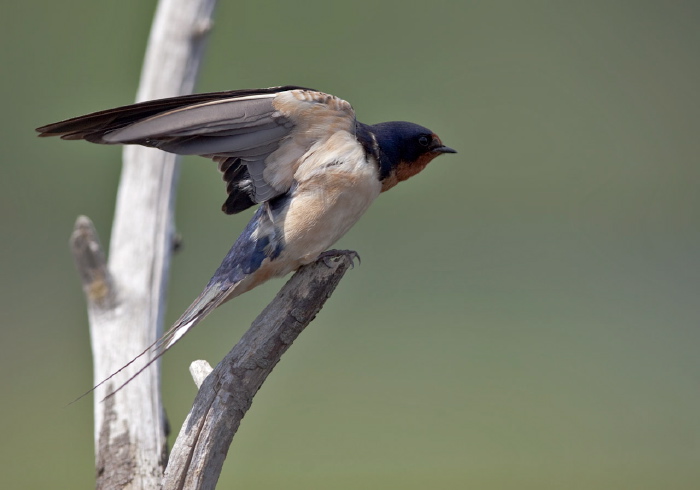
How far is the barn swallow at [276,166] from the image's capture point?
2041 millimetres

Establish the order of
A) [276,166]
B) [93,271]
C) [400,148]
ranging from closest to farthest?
[276,166], [400,148], [93,271]

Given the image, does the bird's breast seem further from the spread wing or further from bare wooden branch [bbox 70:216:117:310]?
bare wooden branch [bbox 70:216:117:310]

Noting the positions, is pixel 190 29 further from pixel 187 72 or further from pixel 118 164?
pixel 118 164

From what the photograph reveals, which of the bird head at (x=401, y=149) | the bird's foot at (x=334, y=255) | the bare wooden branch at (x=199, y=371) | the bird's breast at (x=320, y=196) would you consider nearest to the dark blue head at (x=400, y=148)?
the bird head at (x=401, y=149)

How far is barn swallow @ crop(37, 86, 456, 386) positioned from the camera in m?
2.04

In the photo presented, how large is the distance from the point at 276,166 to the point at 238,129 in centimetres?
18

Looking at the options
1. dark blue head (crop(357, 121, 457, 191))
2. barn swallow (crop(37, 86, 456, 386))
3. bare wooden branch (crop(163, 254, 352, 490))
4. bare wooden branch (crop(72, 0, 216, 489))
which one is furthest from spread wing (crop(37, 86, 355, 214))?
bare wooden branch (crop(72, 0, 216, 489))

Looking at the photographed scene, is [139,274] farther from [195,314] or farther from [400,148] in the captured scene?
[400,148]

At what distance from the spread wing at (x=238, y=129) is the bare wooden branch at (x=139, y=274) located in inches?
22.8

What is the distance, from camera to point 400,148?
8.27 feet

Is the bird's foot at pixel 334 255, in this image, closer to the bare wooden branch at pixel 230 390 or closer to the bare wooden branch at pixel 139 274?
the bare wooden branch at pixel 230 390

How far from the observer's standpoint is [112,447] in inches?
95.2

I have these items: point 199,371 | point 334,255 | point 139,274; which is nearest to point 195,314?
point 199,371

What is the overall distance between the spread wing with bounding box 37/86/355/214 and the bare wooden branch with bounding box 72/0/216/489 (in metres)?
0.58
